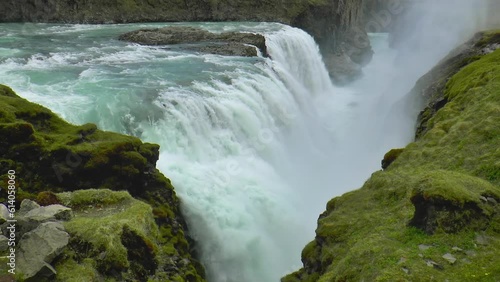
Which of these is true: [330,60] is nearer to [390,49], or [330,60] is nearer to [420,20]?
[390,49]

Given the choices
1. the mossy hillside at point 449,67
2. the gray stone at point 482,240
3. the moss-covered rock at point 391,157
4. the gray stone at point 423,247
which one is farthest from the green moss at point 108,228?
the mossy hillside at point 449,67

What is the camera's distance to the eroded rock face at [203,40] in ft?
116

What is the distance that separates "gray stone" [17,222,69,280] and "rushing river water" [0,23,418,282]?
22.4 feet

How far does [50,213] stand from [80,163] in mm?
3565

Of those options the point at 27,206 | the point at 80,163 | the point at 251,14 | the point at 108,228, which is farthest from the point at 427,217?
the point at 251,14

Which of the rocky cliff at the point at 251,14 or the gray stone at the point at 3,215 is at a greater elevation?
the gray stone at the point at 3,215

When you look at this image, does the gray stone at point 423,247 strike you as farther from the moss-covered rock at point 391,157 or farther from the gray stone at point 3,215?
the gray stone at point 3,215

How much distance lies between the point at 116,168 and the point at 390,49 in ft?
247

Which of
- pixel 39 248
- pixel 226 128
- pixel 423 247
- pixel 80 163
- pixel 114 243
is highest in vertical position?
pixel 423 247

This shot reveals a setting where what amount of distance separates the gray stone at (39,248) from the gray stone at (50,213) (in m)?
0.38

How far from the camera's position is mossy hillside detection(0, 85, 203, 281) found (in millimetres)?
11945

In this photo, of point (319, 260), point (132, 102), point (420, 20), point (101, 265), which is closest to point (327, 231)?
point (319, 260)

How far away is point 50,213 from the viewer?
9289 mm

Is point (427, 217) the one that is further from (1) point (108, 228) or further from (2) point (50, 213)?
(2) point (50, 213)
